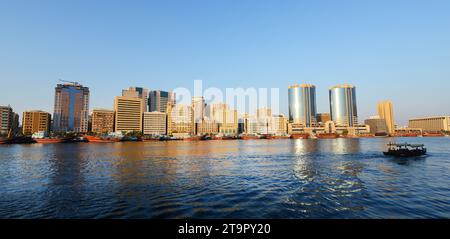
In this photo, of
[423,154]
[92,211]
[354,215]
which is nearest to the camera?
[354,215]

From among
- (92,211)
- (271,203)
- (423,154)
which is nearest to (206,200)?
(271,203)

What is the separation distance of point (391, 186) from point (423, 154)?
54874 mm

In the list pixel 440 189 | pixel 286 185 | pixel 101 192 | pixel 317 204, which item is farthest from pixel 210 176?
pixel 440 189

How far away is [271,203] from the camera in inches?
898

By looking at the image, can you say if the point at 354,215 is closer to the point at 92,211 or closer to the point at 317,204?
the point at 317,204

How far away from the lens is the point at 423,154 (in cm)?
7094

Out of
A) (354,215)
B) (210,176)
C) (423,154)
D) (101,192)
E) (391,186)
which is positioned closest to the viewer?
(354,215)

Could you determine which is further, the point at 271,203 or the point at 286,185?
the point at 286,185
